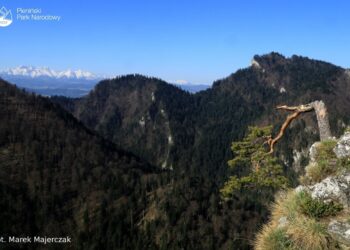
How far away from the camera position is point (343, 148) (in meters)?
23.1

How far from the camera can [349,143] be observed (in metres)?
22.9

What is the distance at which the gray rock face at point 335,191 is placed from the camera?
20234 millimetres

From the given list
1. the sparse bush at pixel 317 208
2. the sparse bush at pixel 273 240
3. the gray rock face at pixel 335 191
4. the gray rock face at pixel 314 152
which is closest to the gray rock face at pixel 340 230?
the sparse bush at pixel 317 208

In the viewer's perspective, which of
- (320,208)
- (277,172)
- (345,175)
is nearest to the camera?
(320,208)

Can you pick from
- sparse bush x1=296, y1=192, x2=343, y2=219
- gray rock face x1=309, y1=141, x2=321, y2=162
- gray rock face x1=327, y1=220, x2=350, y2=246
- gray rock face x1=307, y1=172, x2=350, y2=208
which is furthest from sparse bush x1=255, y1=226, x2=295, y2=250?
gray rock face x1=309, y1=141, x2=321, y2=162

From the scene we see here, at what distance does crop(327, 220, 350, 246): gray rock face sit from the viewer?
721 inches

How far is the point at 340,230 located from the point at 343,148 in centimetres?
590

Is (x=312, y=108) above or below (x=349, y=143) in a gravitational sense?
above

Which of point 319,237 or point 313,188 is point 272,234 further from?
point 313,188

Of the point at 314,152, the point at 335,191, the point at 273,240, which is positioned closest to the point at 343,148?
the point at 314,152

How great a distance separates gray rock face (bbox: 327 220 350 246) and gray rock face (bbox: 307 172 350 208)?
1.40m

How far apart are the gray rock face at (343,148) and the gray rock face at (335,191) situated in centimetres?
214

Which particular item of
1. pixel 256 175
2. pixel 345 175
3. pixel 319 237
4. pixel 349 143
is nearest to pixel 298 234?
pixel 319 237

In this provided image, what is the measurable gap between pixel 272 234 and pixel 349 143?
23.8 feet
